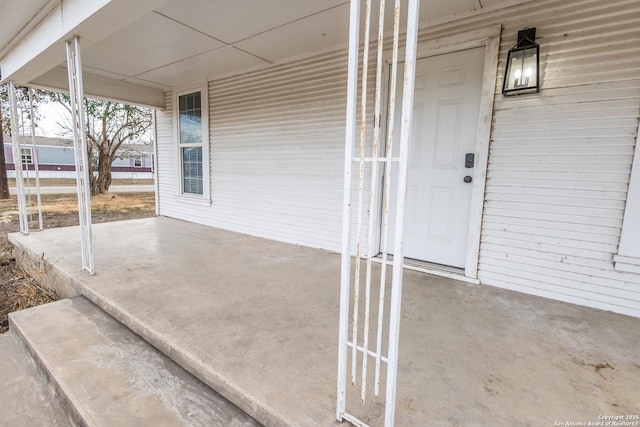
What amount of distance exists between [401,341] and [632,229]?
5.83 ft

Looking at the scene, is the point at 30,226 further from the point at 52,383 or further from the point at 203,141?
the point at 52,383

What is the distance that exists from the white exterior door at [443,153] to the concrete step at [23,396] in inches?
113

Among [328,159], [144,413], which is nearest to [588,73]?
[328,159]

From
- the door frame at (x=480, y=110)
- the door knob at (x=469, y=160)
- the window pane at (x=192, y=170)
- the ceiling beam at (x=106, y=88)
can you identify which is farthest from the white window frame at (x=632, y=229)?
the ceiling beam at (x=106, y=88)

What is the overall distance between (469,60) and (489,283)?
193cm

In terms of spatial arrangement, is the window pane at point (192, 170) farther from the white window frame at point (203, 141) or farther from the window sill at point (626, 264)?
the window sill at point (626, 264)

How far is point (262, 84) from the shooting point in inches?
166

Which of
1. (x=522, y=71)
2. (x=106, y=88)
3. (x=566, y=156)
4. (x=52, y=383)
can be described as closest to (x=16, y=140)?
(x=106, y=88)

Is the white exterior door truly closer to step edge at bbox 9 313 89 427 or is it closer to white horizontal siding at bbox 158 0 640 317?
white horizontal siding at bbox 158 0 640 317

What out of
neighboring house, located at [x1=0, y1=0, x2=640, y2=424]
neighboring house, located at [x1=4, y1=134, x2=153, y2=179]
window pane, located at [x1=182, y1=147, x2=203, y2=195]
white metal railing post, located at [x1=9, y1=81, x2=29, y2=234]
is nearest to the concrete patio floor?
neighboring house, located at [x1=0, y1=0, x2=640, y2=424]

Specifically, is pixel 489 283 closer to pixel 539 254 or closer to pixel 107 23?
pixel 539 254

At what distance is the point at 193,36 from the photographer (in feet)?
10.9

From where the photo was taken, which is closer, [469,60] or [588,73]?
[588,73]

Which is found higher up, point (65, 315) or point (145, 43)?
point (145, 43)
